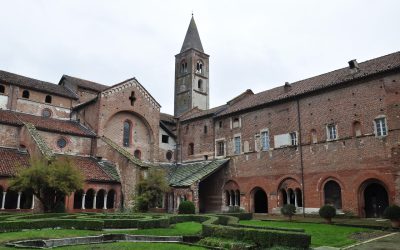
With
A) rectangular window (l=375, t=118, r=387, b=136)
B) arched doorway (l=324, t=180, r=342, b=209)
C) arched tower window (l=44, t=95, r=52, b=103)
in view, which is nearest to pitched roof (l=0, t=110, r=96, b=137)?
arched tower window (l=44, t=95, r=52, b=103)

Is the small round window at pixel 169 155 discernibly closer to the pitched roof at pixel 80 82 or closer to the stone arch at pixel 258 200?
the pitched roof at pixel 80 82

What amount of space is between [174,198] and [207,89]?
102ft

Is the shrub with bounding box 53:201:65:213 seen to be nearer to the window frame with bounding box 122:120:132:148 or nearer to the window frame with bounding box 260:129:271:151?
the window frame with bounding box 122:120:132:148

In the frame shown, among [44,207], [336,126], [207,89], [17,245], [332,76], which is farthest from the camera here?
[207,89]

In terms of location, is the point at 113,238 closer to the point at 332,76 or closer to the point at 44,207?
the point at 44,207

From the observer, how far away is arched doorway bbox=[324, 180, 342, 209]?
94.0ft

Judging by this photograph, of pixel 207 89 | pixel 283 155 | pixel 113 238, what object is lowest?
pixel 113 238

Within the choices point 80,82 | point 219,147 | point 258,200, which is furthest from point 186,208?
point 80,82

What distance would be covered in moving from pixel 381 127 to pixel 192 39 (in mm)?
42655

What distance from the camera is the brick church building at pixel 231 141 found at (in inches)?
1073

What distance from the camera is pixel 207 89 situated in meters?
63.1

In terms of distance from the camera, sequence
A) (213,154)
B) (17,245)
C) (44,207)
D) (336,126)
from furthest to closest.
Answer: (213,154) → (336,126) → (44,207) → (17,245)

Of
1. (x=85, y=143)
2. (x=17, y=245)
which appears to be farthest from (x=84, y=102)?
(x=17, y=245)

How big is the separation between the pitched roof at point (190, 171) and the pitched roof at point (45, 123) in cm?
987
